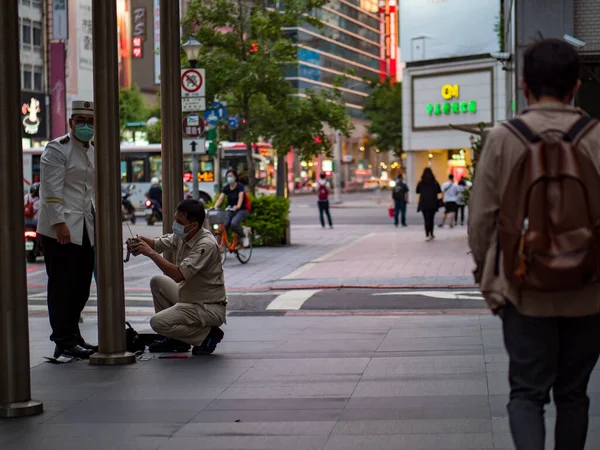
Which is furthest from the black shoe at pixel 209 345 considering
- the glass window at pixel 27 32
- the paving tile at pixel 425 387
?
the glass window at pixel 27 32

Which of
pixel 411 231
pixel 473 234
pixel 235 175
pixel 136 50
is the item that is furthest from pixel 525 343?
pixel 136 50

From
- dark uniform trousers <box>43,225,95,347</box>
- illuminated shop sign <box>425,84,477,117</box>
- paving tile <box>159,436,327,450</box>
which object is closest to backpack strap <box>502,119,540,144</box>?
paving tile <box>159,436,327,450</box>

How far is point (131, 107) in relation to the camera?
8106 centimetres

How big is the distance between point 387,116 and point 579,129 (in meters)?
72.8

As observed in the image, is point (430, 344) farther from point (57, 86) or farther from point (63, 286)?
point (57, 86)

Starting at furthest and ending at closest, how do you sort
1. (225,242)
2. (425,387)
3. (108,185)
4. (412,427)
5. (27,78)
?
1. (27,78)
2. (225,242)
3. (108,185)
4. (425,387)
5. (412,427)

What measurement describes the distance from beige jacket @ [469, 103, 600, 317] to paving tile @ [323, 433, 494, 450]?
58.1 inches

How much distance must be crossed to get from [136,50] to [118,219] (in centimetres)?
7445

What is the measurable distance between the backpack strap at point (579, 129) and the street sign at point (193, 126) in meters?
15.2

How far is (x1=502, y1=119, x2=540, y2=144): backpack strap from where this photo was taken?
3986mm

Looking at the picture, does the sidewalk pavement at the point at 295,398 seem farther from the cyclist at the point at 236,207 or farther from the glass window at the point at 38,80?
the glass window at the point at 38,80

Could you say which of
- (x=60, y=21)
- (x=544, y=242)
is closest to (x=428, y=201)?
(x=544, y=242)

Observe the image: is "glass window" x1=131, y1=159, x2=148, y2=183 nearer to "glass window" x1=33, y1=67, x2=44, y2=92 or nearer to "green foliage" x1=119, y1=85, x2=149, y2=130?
"glass window" x1=33, y1=67, x2=44, y2=92

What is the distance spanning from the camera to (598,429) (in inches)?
222
